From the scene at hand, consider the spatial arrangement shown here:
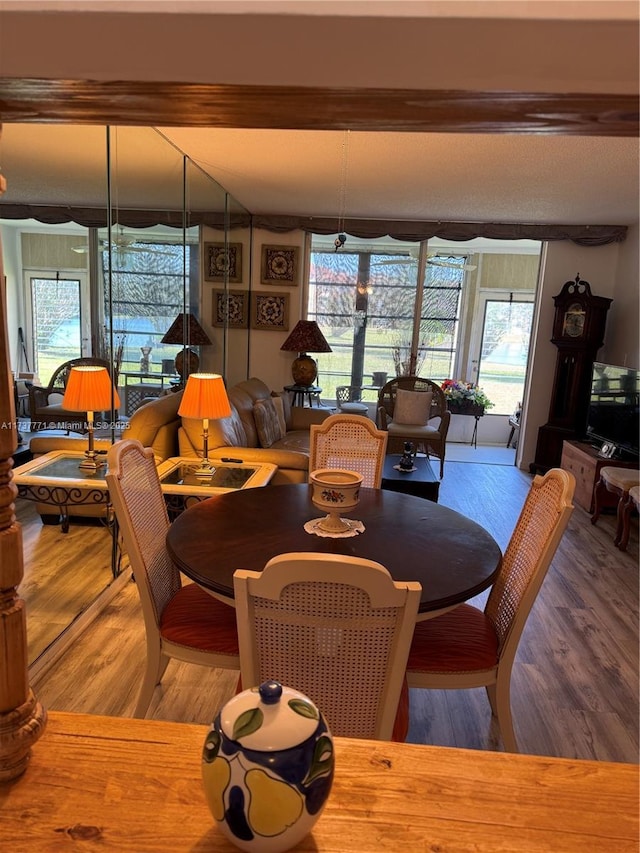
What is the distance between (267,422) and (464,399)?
343cm

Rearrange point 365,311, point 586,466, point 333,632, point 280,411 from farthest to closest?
point 365,311
point 280,411
point 586,466
point 333,632

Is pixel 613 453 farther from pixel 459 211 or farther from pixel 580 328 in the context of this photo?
pixel 459 211

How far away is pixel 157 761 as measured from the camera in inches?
33.7

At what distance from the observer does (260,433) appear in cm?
468

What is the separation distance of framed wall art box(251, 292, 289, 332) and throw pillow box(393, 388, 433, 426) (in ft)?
4.87

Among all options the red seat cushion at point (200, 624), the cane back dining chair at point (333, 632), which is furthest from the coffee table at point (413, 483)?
the cane back dining chair at point (333, 632)

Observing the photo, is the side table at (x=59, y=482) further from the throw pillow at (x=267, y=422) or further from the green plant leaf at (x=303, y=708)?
the green plant leaf at (x=303, y=708)

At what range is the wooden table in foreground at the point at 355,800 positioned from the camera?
0.74 meters

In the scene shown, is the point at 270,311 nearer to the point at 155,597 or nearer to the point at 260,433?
the point at 260,433

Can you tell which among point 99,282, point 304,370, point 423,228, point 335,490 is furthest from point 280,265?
point 335,490

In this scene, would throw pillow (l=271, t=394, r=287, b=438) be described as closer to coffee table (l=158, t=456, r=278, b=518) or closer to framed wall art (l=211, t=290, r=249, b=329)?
framed wall art (l=211, t=290, r=249, b=329)

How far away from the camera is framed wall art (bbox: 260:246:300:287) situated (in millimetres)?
6242

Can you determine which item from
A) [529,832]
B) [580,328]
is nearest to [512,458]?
[580,328]

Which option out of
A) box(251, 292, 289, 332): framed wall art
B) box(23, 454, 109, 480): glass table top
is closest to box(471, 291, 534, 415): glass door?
box(251, 292, 289, 332): framed wall art
